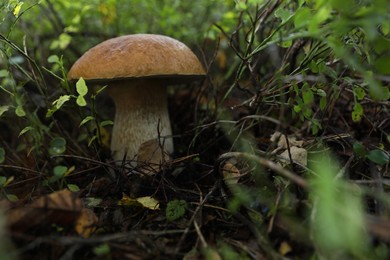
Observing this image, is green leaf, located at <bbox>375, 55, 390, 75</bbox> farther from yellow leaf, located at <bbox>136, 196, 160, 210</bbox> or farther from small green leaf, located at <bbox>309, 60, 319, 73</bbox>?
yellow leaf, located at <bbox>136, 196, 160, 210</bbox>

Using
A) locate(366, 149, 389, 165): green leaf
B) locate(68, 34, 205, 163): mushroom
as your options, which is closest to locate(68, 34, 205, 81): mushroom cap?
locate(68, 34, 205, 163): mushroom

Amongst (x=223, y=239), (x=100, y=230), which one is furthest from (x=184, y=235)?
(x=100, y=230)

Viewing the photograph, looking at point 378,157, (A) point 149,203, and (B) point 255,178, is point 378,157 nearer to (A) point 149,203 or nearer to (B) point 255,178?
(B) point 255,178

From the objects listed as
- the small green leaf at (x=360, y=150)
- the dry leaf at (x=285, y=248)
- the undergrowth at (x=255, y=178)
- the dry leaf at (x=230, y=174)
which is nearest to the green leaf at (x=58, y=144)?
the undergrowth at (x=255, y=178)

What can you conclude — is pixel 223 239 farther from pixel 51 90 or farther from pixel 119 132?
pixel 51 90

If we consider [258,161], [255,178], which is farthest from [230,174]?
[258,161]

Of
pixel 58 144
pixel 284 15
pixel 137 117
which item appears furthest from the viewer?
pixel 137 117
